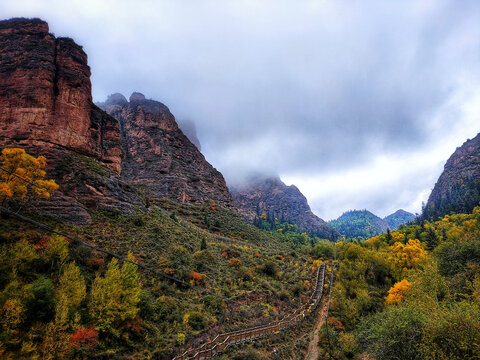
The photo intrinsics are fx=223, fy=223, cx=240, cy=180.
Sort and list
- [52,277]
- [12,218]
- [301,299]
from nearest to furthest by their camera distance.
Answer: [52,277] < [12,218] < [301,299]

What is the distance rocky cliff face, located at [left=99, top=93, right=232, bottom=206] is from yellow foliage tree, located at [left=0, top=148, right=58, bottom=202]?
46.9 meters

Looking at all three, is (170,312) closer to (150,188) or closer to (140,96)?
(150,188)

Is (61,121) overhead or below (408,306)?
overhead

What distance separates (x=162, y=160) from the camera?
9250 centimetres

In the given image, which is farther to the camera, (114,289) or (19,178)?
(19,178)

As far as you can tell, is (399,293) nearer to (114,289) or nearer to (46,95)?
(114,289)

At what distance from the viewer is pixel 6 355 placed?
38.8 feet

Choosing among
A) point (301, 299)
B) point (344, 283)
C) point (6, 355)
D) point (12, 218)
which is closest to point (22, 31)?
point (12, 218)

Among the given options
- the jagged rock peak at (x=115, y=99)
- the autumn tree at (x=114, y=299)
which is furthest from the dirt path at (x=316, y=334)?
the jagged rock peak at (x=115, y=99)

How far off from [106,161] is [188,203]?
37260 mm

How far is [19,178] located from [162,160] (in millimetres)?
68263

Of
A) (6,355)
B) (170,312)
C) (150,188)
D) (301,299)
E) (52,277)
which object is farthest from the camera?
(150,188)

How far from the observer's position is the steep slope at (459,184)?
101 metres

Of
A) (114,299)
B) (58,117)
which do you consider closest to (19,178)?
(58,117)
